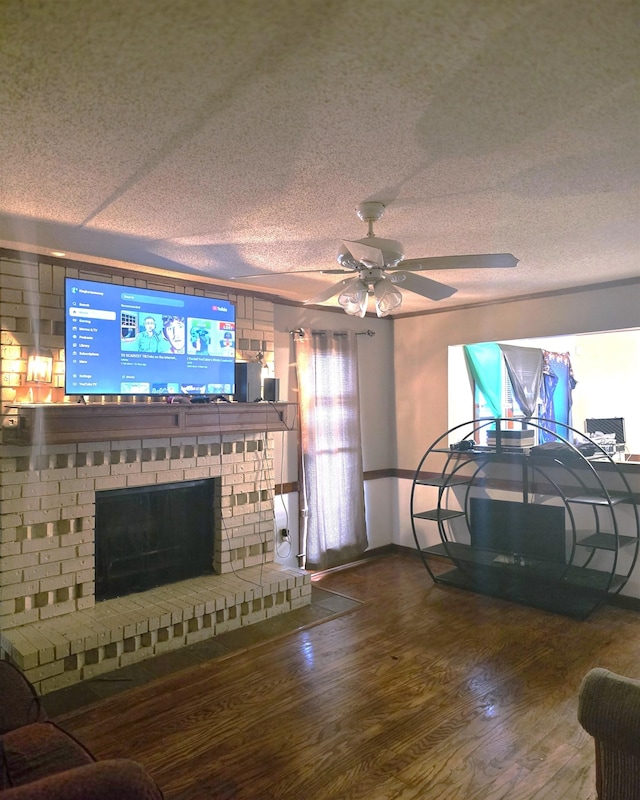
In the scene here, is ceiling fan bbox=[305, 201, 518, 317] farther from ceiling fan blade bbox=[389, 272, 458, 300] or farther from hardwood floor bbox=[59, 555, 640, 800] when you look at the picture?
hardwood floor bbox=[59, 555, 640, 800]

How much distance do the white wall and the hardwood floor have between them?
4.19ft

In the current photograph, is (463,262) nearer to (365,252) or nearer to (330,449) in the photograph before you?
(365,252)

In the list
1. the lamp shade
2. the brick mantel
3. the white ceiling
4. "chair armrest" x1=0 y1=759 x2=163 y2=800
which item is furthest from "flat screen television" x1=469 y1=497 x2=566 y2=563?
"chair armrest" x1=0 y1=759 x2=163 y2=800

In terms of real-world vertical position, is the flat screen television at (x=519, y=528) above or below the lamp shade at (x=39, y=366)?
below

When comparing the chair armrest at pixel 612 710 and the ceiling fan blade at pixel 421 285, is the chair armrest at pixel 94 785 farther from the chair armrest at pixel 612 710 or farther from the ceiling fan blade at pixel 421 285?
the ceiling fan blade at pixel 421 285

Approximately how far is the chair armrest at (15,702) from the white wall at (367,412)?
2724 millimetres

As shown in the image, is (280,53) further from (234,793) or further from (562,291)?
(562,291)

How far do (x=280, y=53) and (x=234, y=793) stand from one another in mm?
2523

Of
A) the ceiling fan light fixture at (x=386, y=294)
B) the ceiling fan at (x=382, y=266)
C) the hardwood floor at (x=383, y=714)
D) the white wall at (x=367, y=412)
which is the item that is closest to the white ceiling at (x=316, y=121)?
the ceiling fan at (x=382, y=266)

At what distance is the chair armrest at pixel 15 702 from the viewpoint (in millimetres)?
1923

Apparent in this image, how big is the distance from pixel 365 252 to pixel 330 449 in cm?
293

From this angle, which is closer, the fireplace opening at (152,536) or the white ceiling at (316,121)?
the white ceiling at (316,121)

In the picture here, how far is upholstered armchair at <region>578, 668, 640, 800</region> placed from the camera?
1.58 metres

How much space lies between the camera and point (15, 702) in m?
1.97
